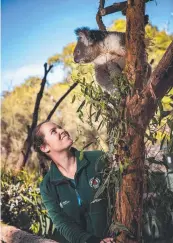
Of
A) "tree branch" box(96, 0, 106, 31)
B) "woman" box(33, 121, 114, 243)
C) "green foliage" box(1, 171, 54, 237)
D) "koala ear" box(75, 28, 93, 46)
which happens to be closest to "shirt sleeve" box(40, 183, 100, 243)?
"woman" box(33, 121, 114, 243)

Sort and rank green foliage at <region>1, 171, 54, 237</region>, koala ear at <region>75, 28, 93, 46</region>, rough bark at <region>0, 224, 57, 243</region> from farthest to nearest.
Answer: green foliage at <region>1, 171, 54, 237</region> → koala ear at <region>75, 28, 93, 46</region> → rough bark at <region>0, 224, 57, 243</region>

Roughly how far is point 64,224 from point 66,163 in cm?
23

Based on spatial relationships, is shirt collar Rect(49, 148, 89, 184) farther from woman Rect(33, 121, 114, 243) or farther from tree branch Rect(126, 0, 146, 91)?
tree branch Rect(126, 0, 146, 91)

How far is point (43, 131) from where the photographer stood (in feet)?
4.81

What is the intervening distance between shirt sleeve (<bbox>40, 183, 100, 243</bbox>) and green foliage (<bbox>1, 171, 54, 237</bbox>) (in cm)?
117

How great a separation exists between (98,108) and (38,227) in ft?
5.20

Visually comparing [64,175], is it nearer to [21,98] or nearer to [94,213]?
[94,213]

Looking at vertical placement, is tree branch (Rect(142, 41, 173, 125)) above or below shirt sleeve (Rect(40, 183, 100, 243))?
above

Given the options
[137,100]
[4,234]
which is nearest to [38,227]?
[4,234]

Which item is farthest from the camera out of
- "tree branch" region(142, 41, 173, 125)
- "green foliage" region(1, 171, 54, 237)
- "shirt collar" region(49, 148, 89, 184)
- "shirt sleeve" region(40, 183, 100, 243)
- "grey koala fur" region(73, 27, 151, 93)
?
"green foliage" region(1, 171, 54, 237)

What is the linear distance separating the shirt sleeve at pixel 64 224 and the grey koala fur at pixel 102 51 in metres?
0.57

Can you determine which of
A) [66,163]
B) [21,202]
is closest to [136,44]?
[66,163]

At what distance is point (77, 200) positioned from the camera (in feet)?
4.55

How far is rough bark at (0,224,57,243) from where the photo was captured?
179cm
